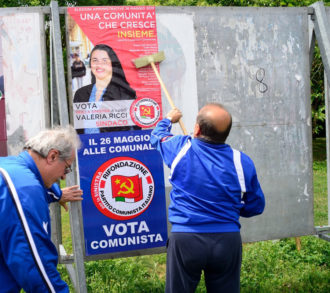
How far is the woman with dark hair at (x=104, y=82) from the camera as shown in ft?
11.3

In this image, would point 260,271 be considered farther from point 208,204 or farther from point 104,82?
point 104,82

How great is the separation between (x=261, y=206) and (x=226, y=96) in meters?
1.38

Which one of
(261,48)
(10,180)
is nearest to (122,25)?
(261,48)

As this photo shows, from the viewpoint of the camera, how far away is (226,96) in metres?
3.79

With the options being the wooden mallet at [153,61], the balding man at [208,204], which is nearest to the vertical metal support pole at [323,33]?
the wooden mallet at [153,61]

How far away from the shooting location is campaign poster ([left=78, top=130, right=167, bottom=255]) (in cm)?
346

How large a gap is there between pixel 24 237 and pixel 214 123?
1.19 m

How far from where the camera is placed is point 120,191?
3.51 metres

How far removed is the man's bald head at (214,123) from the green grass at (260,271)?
207cm

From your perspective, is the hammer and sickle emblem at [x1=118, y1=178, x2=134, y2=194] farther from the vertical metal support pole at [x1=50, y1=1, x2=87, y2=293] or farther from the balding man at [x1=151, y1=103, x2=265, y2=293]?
the balding man at [x1=151, y1=103, x2=265, y2=293]

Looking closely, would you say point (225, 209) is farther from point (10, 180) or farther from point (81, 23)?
point (81, 23)

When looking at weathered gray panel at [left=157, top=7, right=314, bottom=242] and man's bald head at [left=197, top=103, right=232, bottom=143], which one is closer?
man's bald head at [left=197, top=103, right=232, bottom=143]

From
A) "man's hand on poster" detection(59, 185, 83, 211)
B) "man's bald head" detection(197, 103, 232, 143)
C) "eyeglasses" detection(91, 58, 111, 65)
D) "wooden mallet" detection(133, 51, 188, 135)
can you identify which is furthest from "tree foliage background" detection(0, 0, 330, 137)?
"man's hand on poster" detection(59, 185, 83, 211)

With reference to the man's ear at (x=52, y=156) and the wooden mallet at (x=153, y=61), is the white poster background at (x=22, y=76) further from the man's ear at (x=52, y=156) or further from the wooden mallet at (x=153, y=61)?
the man's ear at (x=52, y=156)
